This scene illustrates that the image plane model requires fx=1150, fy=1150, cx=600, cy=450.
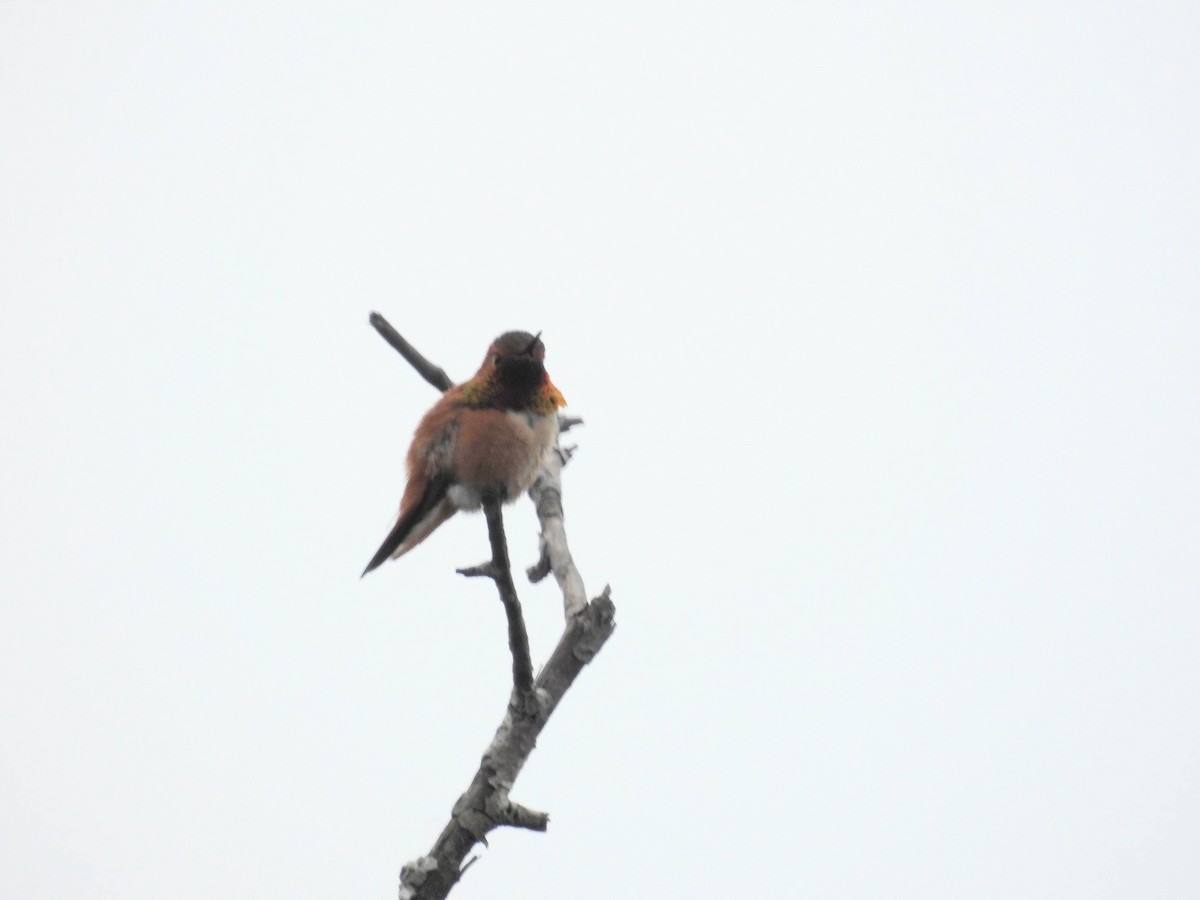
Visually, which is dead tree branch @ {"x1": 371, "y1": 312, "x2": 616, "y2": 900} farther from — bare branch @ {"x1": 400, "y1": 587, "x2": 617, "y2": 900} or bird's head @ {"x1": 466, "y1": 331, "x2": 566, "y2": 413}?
bird's head @ {"x1": 466, "y1": 331, "x2": 566, "y2": 413}

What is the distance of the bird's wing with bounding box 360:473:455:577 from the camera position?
4777 mm

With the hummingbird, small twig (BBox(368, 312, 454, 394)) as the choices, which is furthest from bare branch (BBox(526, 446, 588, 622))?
small twig (BBox(368, 312, 454, 394))

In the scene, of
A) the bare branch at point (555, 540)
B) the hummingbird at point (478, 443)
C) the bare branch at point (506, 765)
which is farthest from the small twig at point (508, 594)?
the hummingbird at point (478, 443)

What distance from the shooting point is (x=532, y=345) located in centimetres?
507

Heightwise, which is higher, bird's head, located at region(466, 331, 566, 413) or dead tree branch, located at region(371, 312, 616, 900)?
bird's head, located at region(466, 331, 566, 413)

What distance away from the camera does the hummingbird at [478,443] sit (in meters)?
4.64

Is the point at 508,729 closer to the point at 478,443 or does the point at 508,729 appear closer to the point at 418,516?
the point at 478,443

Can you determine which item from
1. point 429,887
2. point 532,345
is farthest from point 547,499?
point 429,887

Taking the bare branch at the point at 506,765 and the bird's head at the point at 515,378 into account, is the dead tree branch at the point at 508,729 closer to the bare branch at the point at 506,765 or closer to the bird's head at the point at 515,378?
the bare branch at the point at 506,765

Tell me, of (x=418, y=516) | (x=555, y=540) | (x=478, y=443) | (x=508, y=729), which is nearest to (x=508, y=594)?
(x=508, y=729)

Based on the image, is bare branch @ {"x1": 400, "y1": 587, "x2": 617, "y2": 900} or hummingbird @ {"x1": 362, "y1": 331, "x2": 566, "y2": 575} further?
hummingbird @ {"x1": 362, "y1": 331, "x2": 566, "y2": 575}

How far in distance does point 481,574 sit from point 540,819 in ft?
2.25

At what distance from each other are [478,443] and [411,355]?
1.38 metres

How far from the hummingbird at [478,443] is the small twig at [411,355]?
2.56 feet
